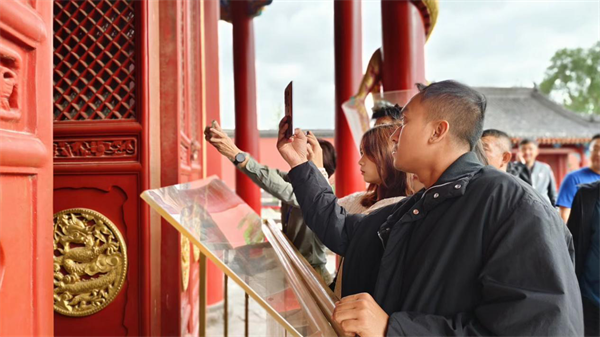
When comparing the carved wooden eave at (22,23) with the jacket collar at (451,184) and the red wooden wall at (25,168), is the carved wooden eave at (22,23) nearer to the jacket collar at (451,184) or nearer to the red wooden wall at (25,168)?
the red wooden wall at (25,168)

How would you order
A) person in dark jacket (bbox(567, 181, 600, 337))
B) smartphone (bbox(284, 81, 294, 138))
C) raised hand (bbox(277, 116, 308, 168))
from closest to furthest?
smartphone (bbox(284, 81, 294, 138))
raised hand (bbox(277, 116, 308, 168))
person in dark jacket (bbox(567, 181, 600, 337))

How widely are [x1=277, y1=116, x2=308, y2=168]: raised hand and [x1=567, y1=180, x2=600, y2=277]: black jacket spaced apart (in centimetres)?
182

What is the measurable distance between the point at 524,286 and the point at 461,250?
131 millimetres

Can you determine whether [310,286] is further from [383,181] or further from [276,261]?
[383,181]

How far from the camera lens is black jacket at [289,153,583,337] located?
81 centimetres

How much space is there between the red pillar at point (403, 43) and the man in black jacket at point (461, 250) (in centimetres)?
278

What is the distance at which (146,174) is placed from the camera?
2.18 metres

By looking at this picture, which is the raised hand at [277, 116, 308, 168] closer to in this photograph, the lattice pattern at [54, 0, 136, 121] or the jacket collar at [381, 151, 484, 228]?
the jacket collar at [381, 151, 484, 228]

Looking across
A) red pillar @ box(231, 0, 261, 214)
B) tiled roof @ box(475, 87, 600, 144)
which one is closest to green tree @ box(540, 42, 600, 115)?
tiled roof @ box(475, 87, 600, 144)

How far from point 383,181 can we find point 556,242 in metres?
0.92

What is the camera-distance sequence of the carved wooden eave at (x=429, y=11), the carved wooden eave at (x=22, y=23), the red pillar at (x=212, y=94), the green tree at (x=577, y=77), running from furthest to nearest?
the green tree at (x=577, y=77)
the red pillar at (x=212, y=94)
the carved wooden eave at (x=429, y=11)
the carved wooden eave at (x=22, y=23)

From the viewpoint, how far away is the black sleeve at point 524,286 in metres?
0.80

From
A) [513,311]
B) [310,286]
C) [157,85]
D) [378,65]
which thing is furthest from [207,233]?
[378,65]

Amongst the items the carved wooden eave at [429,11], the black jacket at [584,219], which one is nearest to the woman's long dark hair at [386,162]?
the black jacket at [584,219]
